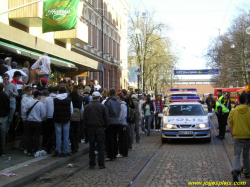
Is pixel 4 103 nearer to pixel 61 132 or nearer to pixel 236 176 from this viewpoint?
pixel 61 132

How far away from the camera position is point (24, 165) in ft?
29.8

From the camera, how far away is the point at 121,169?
9438 millimetres

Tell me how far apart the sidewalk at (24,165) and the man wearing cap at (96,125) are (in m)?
1.01

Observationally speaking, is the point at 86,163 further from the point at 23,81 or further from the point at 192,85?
the point at 192,85

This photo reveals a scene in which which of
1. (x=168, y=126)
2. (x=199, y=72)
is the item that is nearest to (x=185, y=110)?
(x=168, y=126)

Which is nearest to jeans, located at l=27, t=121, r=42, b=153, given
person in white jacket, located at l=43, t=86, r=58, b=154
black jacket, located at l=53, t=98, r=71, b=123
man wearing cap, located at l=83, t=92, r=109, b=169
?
person in white jacket, located at l=43, t=86, r=58, b=154

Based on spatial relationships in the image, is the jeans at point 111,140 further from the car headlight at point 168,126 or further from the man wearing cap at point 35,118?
the car headlight at point 168,126

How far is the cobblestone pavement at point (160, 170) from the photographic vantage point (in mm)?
7957

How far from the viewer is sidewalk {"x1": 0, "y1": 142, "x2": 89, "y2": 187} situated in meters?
7.62

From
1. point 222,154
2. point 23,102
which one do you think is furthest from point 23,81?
point 222,154

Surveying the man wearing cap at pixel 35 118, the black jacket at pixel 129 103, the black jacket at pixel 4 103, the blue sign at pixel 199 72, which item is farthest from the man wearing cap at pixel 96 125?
the blue sign at pixel 199 72

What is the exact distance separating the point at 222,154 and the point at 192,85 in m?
116

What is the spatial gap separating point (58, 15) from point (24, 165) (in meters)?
10.7

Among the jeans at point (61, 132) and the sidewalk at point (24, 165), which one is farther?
the jeans at point (61, 132)
